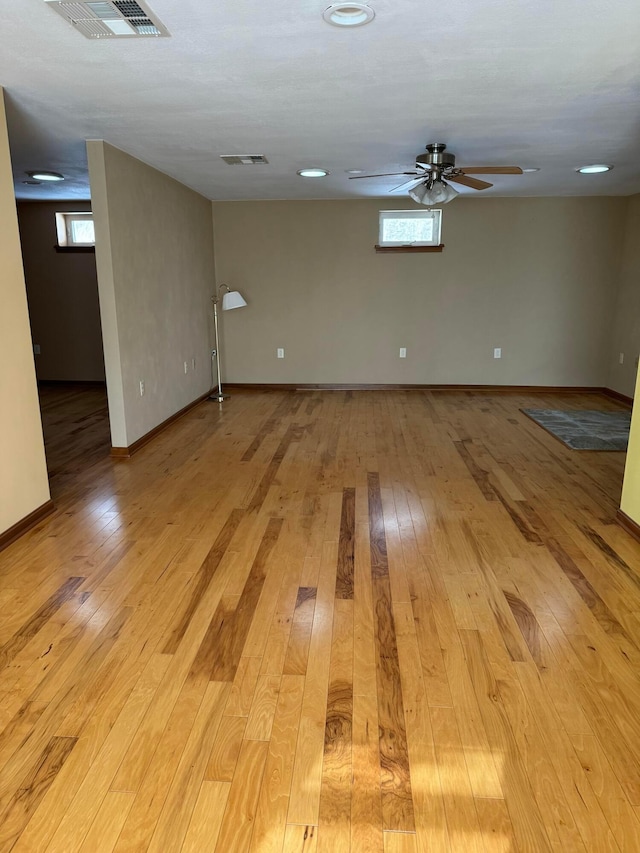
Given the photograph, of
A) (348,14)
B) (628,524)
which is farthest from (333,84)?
(628,524)

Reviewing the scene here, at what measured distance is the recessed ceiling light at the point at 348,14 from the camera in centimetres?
204

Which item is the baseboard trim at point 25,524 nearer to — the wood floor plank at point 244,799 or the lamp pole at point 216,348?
the wood floor plank at point 244,799

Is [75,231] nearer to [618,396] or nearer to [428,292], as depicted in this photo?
[428,292]

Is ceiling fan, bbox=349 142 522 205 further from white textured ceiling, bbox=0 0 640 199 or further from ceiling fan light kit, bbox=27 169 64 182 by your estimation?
ceiling fan light kit, bbox=27 169 64 182

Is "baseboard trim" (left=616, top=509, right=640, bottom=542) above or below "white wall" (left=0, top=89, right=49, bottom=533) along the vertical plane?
below

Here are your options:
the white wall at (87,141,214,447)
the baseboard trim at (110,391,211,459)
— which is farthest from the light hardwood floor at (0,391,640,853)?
the white wall at (87,141,214,447)

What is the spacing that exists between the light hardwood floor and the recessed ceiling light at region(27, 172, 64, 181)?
3.03 m

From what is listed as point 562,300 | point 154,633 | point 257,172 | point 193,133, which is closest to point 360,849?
point 154,633

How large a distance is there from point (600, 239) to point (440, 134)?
12.4 ft

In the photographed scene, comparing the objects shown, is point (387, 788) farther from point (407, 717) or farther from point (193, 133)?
point (193, 133)

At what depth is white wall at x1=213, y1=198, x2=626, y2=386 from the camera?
21.9ft

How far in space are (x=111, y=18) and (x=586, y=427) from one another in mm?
Result: 4908

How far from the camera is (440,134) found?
3789mm

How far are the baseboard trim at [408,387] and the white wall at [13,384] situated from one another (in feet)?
13.5
